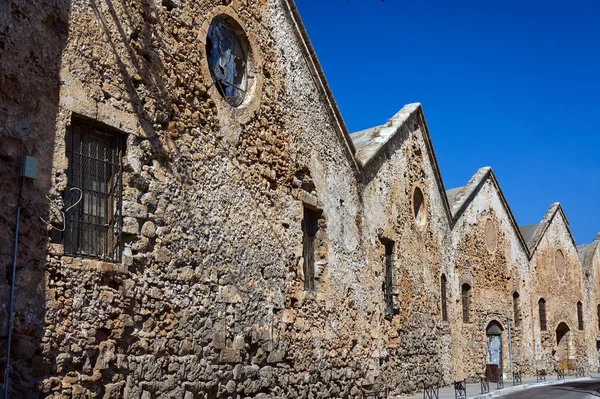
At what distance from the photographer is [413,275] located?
1557cm

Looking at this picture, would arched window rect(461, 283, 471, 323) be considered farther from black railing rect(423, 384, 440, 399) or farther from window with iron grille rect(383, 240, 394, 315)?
window with iron grille rect(383, 240, 394, 315)

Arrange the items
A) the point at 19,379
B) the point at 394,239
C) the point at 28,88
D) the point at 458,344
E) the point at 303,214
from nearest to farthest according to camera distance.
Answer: the point at 19,379 → the point at 28,88 → the point at 303,214 → the point at 394,239 → the point at 458,344

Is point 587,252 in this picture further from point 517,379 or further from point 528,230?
point 517,379

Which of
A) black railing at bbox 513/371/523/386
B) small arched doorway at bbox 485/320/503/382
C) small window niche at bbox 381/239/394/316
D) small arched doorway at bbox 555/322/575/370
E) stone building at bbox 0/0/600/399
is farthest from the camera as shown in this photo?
small arched doorway at bbox 555/322/575/370

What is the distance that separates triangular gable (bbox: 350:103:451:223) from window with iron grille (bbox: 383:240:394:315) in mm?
1916

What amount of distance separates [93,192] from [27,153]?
1.03 metres

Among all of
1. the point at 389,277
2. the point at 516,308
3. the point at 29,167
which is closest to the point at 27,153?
the point at 29,167

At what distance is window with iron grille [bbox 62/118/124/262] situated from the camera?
6.98m

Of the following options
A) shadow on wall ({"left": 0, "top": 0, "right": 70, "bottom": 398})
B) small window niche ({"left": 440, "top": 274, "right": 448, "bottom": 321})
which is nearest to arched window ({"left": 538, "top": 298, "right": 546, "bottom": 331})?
small window niche ({"left": 440, "top": 274, "right": 448, "bottom": 321})

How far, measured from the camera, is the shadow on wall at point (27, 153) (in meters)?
6.08

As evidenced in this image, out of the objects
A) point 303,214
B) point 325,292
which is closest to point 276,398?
point 325,292

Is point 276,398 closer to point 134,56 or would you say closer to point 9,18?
point 134,56

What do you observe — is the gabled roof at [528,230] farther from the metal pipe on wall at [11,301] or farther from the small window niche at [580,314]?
the metal pipe on wall at [11,301]

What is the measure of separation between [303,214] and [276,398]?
3247mm
